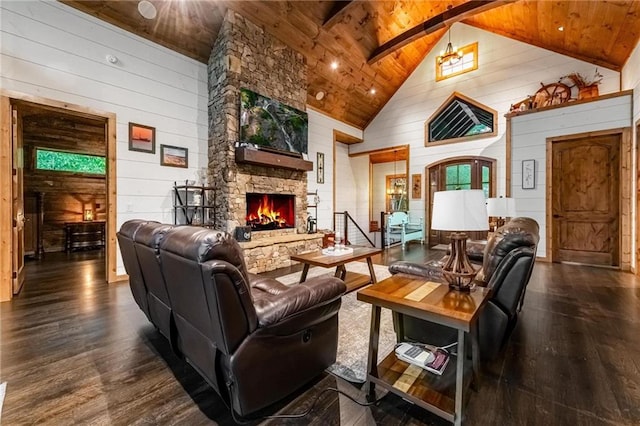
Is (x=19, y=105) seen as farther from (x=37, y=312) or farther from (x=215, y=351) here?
(x=215, y=351)

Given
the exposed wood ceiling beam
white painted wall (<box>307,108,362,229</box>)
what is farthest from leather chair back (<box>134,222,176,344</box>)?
white painted wall (<box>307,108,362,229</box>)

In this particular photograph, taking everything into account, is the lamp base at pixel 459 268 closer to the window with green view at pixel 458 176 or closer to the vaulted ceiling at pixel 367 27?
the vaulted ceiling at pixel 367 27

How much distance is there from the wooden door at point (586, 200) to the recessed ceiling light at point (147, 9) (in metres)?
7.63

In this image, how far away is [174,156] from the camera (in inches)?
190

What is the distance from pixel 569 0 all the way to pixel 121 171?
7790 millimetres

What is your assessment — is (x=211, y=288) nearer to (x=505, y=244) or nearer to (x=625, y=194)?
(x=505, y=244)

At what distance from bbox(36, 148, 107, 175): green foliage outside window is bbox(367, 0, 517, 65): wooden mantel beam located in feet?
25.1

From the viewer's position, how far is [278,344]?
1.52 m

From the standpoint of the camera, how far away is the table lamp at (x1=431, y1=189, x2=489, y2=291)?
5.45ft

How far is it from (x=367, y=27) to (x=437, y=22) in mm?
1421

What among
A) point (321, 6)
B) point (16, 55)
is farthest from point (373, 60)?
point (16, 55)

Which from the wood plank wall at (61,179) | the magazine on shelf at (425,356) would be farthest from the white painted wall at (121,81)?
the magazine on shelf at (425,356)

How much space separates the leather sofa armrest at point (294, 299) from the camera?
1453 mm

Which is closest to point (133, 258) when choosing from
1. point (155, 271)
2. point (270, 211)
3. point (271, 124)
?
point (155, 271)
